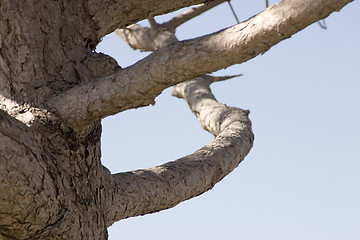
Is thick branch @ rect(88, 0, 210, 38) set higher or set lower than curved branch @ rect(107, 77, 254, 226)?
higher

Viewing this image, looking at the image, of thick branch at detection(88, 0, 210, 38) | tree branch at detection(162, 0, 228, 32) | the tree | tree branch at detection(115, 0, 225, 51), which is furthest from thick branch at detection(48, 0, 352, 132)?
tree branch at detection(162, 0, 228, 32)

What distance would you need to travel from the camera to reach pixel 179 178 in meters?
2.56

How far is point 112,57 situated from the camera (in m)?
2.27

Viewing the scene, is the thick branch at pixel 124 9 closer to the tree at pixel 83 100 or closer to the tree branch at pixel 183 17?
the tree at pixel 83 100

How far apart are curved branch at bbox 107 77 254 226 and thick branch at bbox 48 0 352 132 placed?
492mm

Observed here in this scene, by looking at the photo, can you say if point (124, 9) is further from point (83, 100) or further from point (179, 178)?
point (179, 178)

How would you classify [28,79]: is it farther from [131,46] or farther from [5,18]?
[131,46]

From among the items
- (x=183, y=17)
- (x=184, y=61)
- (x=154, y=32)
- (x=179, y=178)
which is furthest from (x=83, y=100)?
(x=183, y=17)

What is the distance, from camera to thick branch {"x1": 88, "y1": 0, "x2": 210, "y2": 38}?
7.64 ft

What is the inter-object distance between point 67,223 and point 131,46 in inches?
119

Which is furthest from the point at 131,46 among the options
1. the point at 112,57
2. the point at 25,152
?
the point at 25,152

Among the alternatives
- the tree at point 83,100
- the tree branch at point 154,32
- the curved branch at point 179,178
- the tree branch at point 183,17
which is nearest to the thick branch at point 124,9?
the tree at point 83,100

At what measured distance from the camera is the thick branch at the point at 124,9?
2330mm

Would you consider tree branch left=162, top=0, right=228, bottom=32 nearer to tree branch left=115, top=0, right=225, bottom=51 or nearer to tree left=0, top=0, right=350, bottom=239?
tree branch left=115, top=0, right=225, bottom=51
